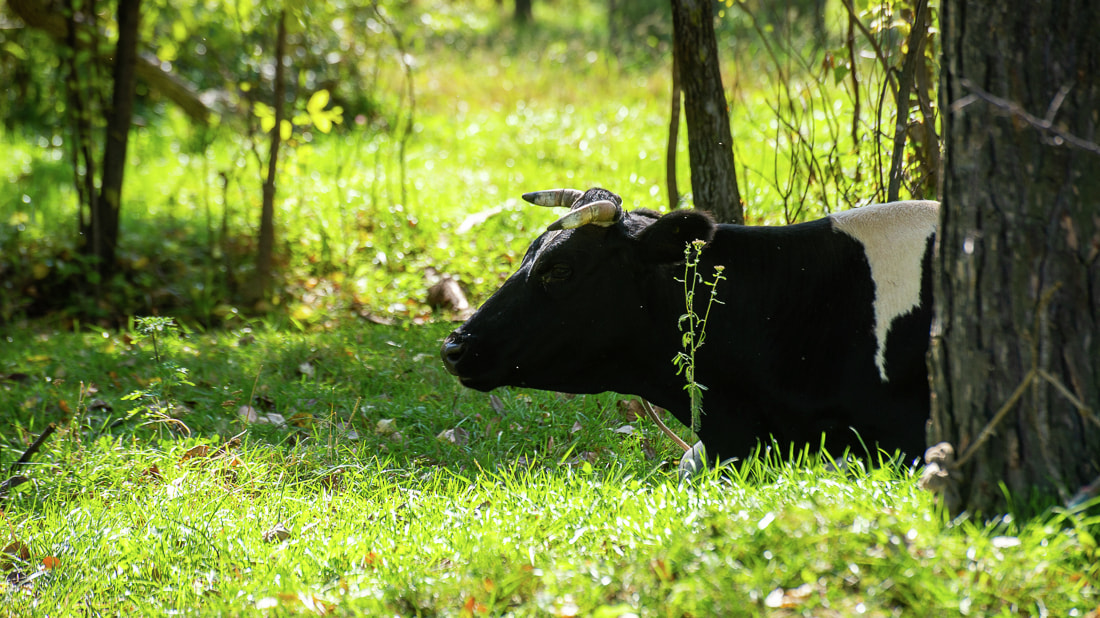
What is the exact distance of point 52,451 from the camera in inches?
178

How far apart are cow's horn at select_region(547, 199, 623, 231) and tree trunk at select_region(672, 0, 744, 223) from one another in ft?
4.96

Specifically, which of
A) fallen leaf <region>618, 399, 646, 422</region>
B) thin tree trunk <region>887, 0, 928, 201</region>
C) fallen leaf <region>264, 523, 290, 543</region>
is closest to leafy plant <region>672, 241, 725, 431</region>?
fallen leaf <region>618, 399, 646, 422</region>

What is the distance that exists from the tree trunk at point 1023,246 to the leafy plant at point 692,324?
1.11 meters

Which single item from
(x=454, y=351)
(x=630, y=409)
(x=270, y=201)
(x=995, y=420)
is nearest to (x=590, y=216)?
(x=454, y=351)

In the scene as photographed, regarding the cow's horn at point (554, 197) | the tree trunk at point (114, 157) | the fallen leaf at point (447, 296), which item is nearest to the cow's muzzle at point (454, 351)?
the cow's horn at point (554, 197)

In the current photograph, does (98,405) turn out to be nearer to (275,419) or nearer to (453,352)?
(275,419)

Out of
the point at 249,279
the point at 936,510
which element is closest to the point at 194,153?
the point at 249,279

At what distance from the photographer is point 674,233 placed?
3662mm

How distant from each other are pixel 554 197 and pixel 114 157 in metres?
5.41

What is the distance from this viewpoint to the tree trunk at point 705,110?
5.08 metres

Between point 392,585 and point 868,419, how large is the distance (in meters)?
1.72

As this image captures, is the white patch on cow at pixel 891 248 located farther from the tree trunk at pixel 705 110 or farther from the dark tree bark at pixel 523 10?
the dark tree bark at pixel 523 10

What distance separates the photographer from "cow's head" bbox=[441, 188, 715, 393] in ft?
12.3

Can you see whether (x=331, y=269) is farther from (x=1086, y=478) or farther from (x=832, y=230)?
(x=1086, y=478)
